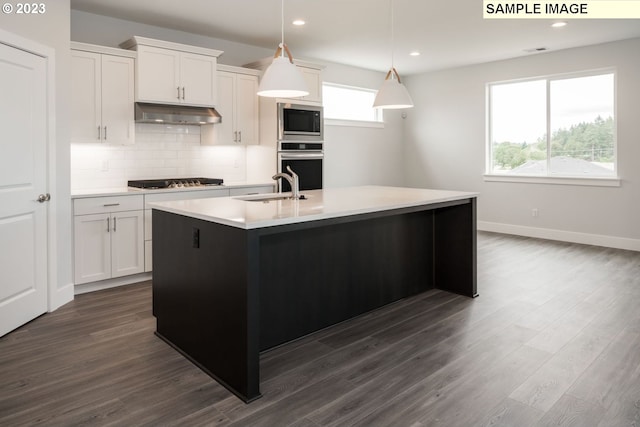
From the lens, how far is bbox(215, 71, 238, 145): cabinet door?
5.26m

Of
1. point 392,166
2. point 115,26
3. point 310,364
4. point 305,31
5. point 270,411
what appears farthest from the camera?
point 392,166

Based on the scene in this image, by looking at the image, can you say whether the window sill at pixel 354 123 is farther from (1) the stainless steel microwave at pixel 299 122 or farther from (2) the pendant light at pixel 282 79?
(2) the pendant light at pixel 282 79

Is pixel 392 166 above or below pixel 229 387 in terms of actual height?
above

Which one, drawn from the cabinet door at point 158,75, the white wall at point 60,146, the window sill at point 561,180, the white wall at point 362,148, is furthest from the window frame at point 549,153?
the white wall at point 60,146

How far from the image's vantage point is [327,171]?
7004mm

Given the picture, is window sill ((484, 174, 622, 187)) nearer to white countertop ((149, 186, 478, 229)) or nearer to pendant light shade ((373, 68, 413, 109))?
white countertop ((149, 186, 478, 229))

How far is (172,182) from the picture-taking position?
16.2ft

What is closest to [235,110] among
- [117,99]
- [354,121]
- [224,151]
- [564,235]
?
[224,151]

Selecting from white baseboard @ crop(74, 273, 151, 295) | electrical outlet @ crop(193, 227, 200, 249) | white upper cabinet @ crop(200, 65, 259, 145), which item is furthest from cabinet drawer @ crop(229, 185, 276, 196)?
electrical outlet @ crop(193, 227, 200, 249)

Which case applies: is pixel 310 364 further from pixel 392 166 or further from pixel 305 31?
pixel 392 166

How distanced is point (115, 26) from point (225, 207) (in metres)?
3.05

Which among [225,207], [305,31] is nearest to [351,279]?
[225,207]

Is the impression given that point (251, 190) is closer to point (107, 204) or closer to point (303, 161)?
point (303, 161)

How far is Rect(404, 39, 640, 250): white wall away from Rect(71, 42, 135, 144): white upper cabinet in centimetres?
501
